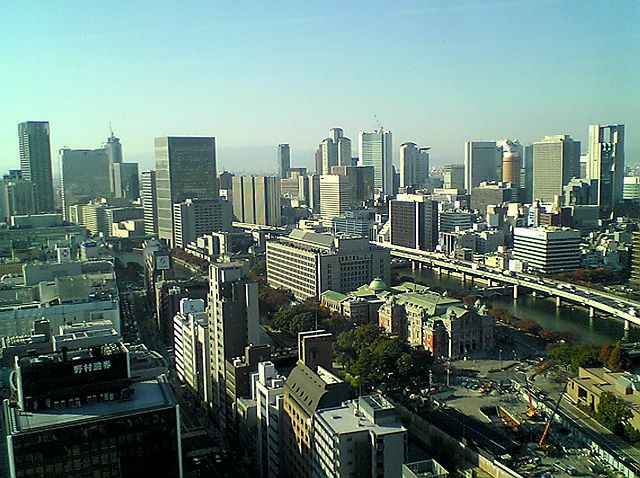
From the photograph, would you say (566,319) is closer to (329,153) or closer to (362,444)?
(362,444)

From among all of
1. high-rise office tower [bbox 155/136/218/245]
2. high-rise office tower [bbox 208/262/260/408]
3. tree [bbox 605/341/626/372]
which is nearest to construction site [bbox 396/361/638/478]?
tree [bbox 605/341/626/372]

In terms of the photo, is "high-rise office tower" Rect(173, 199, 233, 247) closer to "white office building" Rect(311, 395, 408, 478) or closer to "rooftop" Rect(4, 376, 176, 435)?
"white office building" Rect(311, 395, 408, 478)

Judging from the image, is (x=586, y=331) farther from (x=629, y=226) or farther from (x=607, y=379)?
(x=629, y=226)

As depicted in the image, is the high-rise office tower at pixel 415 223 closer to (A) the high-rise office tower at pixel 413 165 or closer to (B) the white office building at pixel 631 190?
(B) the white office building at pixel 631 190

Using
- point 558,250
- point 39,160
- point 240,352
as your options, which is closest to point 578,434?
point 240,352

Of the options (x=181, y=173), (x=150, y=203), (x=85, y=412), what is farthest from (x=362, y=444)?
(x=150, y=203)

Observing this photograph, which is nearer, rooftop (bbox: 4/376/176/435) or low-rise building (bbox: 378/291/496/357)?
rooftop (bbox: 4/376/176/435)
